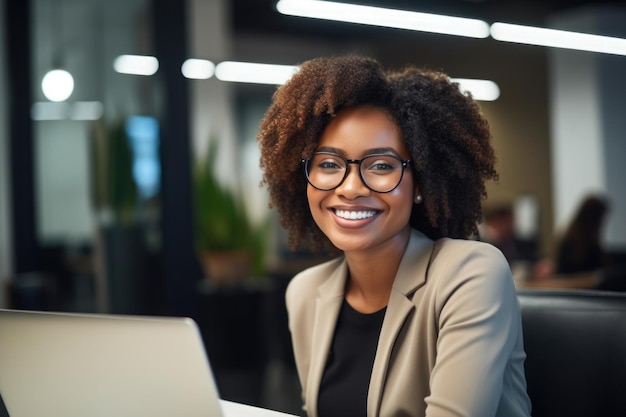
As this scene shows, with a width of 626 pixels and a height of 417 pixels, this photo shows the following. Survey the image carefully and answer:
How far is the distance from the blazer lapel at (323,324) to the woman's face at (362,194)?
0.51ft

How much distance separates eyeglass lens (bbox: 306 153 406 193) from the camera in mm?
1424

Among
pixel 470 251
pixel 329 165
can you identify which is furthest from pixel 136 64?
pixel 470 251

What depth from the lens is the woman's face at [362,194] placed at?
1.43 metres

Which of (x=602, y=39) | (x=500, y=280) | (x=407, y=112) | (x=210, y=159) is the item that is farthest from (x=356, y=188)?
Result: (x=602, y=39)

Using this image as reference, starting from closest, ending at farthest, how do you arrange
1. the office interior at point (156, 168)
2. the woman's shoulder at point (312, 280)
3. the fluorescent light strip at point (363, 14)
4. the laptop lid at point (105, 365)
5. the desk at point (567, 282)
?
the laptop lid at point (105, 365)
the woman's shoulder at point (312, 280)
the office interior at point (156, 168)
the desk at point (567, 282)
the fluorescent light strip at point (363, 14)

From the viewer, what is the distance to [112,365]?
0.93m

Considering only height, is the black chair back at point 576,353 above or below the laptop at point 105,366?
below

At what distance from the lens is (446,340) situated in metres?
1.24

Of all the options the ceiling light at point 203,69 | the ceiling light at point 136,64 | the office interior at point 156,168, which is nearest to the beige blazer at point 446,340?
the office interior at point 156,168

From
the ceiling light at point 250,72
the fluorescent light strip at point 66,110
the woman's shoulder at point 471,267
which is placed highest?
the ceiling light at point 250,72

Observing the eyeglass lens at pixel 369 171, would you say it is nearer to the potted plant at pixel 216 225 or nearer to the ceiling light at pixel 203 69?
the potted plant at pixel 216 225

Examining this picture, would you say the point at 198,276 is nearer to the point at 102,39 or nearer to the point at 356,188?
the point at 102,39

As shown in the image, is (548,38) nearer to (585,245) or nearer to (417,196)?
(585,245)

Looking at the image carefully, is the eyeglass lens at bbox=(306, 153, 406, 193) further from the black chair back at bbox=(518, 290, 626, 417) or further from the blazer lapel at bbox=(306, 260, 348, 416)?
the black chair back at bbox=(518, 290, 626, 417)
